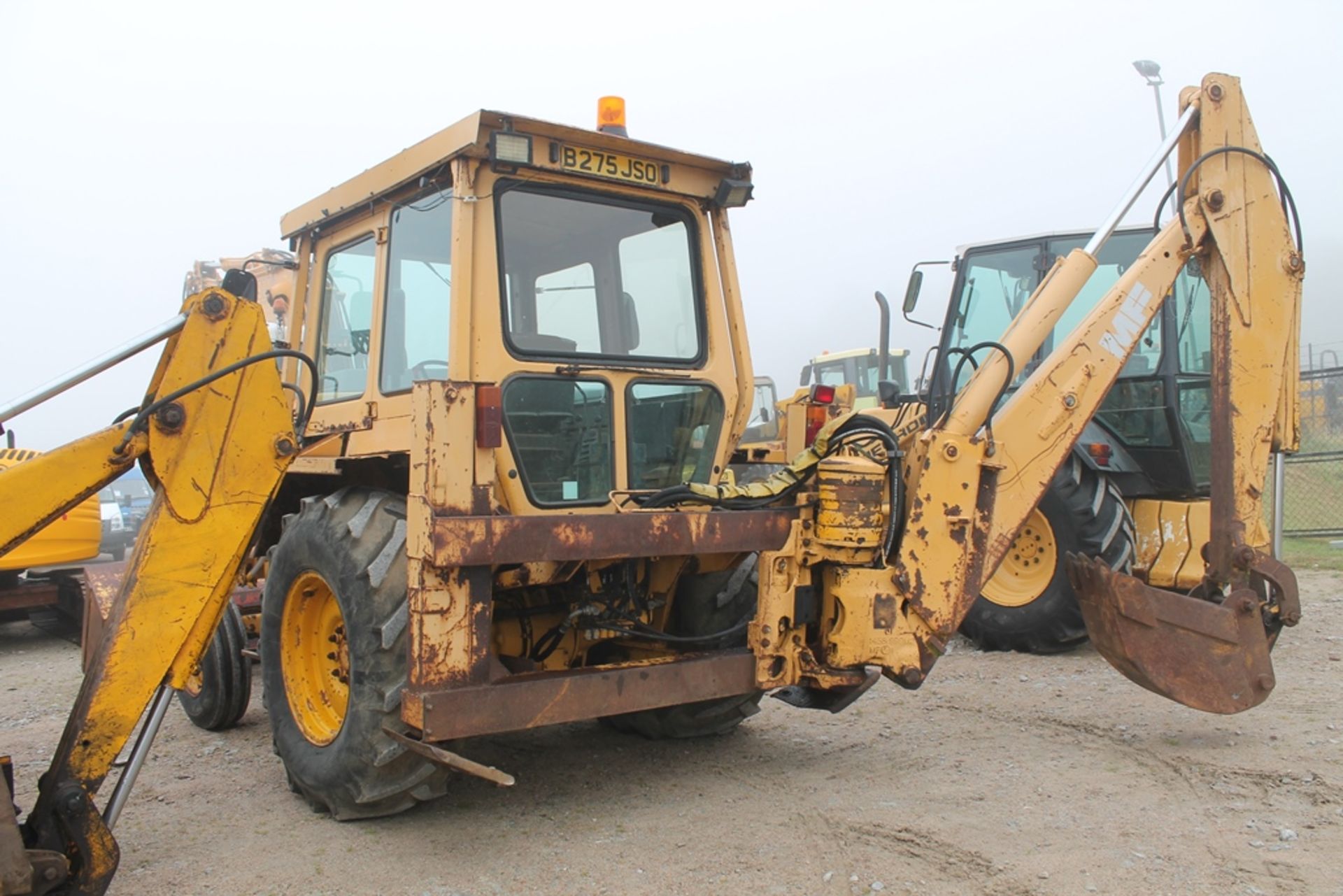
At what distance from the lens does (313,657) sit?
4.21 m

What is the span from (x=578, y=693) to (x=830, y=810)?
101 centimetres

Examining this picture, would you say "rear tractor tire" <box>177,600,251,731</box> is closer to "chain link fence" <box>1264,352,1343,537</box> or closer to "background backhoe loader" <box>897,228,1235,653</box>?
"background backhoe loader" <box>897,228,1235,653</box>

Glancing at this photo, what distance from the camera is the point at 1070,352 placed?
407cm

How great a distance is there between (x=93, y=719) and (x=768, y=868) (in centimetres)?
197

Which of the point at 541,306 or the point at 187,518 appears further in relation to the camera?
the point at 541,306

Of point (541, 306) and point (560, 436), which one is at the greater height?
point (541, 306)

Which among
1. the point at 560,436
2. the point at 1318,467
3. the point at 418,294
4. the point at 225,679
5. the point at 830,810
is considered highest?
the point at 418,294

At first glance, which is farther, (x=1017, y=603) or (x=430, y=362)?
(x=1017, y=603)

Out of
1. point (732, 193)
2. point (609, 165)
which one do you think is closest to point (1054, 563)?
point (732, 193)

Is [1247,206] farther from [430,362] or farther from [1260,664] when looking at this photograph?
[430,362]

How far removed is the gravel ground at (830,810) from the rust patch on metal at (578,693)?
17.4 inches

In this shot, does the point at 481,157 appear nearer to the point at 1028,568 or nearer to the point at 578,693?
the point at 578,693

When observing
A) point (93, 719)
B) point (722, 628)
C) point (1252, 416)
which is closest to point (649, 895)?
point (722, 628)

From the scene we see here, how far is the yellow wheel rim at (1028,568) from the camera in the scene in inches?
257
